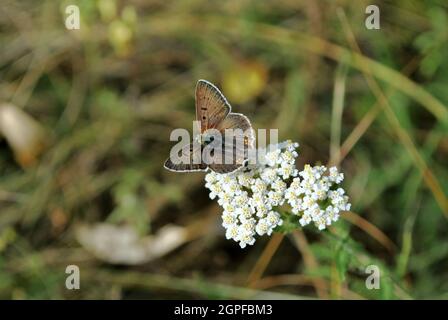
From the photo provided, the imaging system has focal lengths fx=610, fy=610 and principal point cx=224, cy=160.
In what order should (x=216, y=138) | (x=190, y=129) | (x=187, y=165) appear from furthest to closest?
(x=190, y=129) < (x=216, y=138) < (x=187, y=165)

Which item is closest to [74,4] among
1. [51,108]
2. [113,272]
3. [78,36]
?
[78,36]

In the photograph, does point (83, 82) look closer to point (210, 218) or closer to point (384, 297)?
point (210, 218)

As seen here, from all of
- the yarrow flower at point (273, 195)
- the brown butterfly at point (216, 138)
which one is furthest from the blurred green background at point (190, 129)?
the brown butterfly at point (216, 138)

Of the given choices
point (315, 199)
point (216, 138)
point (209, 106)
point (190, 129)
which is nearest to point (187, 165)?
point (216, 138)

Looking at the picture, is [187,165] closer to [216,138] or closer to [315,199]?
[216,138]

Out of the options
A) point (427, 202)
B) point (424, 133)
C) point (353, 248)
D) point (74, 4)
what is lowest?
point (353, 248)

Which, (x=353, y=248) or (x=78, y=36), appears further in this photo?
(x=78, y=36)
